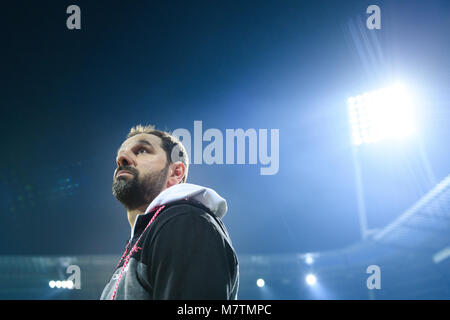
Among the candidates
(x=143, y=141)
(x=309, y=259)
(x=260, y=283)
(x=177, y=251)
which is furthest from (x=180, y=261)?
(x=260, y=283)

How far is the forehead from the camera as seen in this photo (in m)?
1.50

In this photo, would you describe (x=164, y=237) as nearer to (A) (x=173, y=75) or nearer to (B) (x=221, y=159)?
(B) (x=221, y=159)

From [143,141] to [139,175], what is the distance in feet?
0.54

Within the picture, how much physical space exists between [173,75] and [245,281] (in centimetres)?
546

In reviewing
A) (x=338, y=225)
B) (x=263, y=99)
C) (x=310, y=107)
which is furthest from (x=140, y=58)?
(x=338, y=225)

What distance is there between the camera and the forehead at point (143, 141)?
1495 millimetres

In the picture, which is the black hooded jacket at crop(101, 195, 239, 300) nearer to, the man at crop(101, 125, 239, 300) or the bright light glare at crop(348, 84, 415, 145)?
the man at crop(101, 125, 239, 300)

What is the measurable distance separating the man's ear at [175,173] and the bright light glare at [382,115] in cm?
386

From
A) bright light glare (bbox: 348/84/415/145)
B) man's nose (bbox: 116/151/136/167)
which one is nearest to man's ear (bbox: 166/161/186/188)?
man's nose (bbox: 116/151/136/167)

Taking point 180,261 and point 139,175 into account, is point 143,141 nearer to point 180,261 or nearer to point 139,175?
point 139,175

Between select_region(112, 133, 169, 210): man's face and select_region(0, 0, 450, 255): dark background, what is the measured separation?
244cm

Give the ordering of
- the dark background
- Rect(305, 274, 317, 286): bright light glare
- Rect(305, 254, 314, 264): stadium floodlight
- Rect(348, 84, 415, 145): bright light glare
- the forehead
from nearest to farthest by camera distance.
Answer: the forehead → the dark background → Rect(348, 84, 415, 145): bright light glare → Rect(305, 254, 314, 264): stadium floodlight → Rect(305, 274, 317, 286): bright light glare

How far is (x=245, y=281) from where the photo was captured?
27.4 ft

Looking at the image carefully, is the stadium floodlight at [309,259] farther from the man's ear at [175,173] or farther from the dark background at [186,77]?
the man's ear at [175,173]
